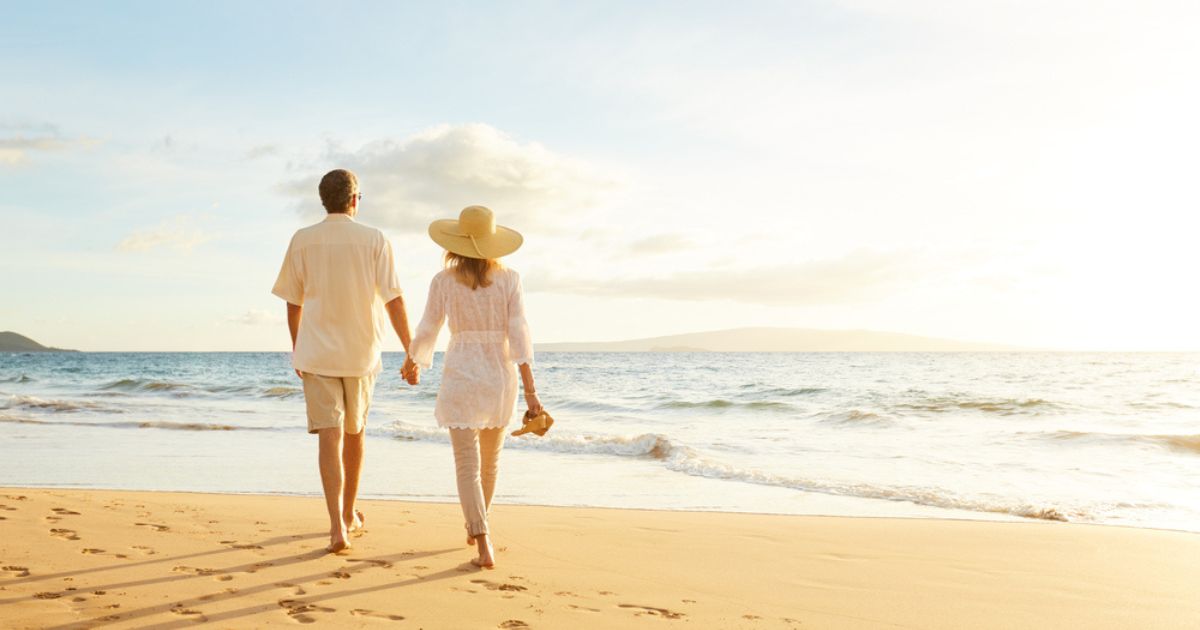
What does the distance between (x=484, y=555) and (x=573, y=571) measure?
0.49 metres

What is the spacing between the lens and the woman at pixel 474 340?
165 inches

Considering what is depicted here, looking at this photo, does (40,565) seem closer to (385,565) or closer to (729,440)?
(385,565)

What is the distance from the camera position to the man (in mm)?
4281

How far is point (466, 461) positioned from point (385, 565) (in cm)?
66

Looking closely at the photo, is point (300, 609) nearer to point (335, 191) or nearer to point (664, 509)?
point (335, 191)

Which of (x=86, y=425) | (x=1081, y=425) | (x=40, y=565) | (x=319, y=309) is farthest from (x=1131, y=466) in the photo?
(x=86, y=425)

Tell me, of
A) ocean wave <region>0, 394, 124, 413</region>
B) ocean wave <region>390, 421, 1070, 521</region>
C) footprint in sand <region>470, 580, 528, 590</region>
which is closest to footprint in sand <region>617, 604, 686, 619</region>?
footprint in sand <region>470, 580, 528, 590</region>

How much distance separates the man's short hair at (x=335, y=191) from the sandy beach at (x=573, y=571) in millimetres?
1824

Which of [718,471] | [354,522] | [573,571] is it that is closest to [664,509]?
[718,471]

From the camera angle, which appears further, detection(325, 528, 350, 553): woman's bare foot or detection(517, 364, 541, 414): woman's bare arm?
detection(325, 528, 350, 553): woman's bare foot

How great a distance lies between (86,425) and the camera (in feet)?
47.4

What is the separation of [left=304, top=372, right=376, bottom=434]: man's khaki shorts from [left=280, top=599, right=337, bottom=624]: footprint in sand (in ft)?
3.16

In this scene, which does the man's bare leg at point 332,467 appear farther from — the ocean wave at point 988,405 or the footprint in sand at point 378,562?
the ocean wave at point 988,405

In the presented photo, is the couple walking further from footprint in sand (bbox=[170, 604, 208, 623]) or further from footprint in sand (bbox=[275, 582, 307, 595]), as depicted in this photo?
footprint in sand (bbox=[170, 604, 208, 623])
